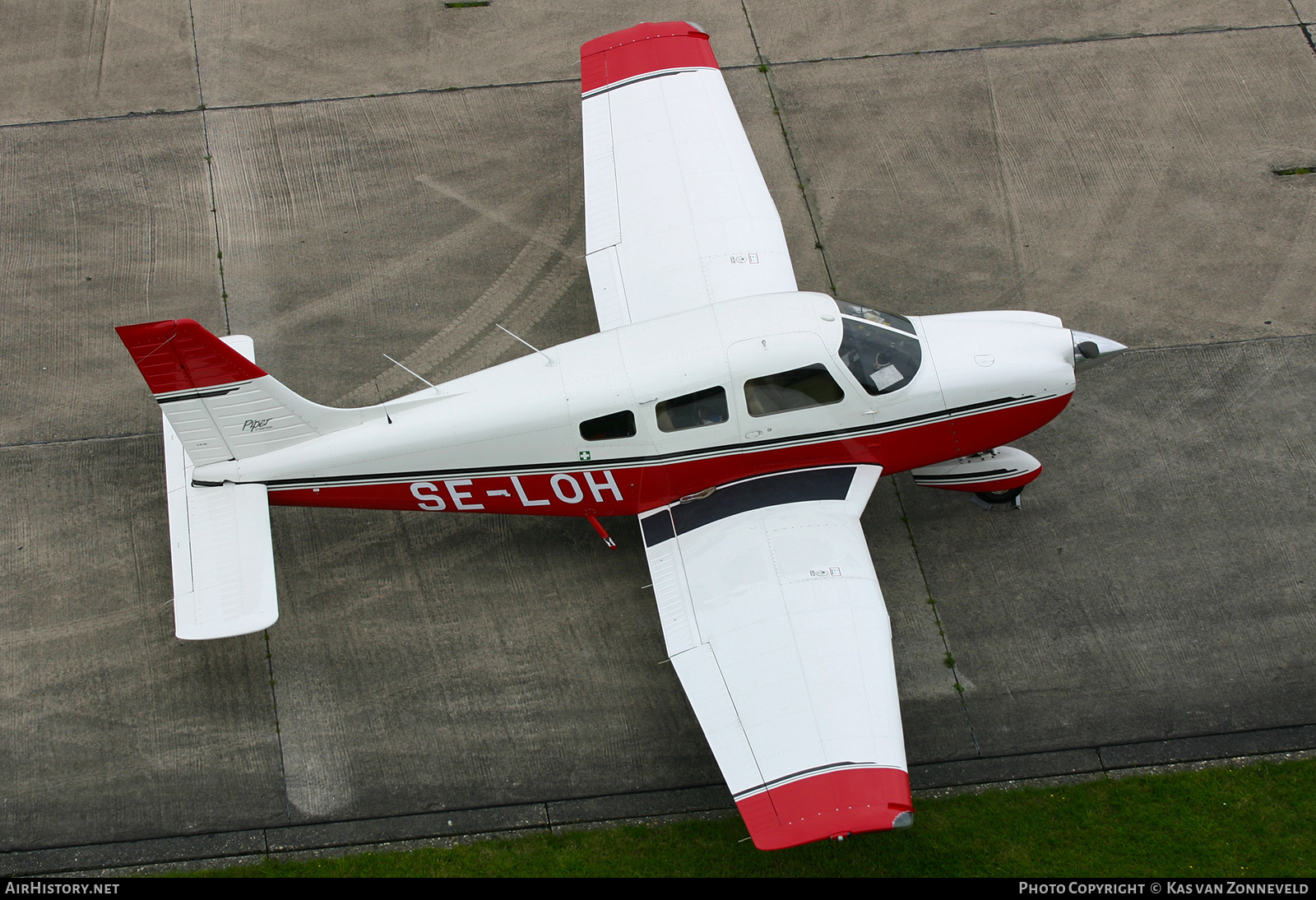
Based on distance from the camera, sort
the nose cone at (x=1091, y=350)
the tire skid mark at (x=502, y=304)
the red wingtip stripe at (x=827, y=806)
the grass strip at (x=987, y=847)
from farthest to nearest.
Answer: the tire skid mark at (x=502, y=304) → the nose cone at (x=1091, y=350) → the grass strip at (x=987, y=847) → the red wingtip stripe at (x=827, y=806)

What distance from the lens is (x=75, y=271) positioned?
33.3ft

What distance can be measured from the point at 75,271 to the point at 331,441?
440cm

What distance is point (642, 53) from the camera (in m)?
10.4

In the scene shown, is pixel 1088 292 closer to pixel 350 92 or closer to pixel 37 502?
pixel 350 92

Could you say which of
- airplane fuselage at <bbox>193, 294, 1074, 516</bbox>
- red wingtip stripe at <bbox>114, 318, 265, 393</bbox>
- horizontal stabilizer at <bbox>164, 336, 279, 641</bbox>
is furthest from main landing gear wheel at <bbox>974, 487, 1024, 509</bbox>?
red wingtip stripe at <bbox>114, 318, 265, 393</bbox>

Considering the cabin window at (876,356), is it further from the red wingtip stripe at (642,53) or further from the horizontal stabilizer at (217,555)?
the horizontal stabilizer at (217,555)

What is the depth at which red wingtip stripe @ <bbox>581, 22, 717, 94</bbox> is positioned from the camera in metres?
10.3

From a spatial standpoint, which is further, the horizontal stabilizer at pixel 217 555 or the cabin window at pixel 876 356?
the cabin window at pixel 876 356

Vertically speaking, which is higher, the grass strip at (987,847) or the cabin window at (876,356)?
the cabin window at (876,356)

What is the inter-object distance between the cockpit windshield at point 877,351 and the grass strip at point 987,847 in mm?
3242

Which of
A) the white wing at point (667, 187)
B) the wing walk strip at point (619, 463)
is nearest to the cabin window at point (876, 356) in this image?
the wing walk strip at point (619, 463)

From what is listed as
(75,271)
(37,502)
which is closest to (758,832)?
(37,502)

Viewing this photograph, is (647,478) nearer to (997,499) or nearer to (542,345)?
(542,345)

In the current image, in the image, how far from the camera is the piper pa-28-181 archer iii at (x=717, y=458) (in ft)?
23.1
